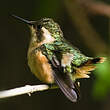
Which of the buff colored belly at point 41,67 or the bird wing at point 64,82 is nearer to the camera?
the bird wing at point 64,82

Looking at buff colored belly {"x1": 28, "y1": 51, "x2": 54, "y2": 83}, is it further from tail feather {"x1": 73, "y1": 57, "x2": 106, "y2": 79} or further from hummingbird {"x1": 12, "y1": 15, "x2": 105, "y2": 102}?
tail feather {"x1": 73, "y1": 57, "x2": 106, "y2": 79}

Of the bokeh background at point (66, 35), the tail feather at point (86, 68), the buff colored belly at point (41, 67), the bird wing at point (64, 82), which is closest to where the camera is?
the bird wing at point (64, 82)

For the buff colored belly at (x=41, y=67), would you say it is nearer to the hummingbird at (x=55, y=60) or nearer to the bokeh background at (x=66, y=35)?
the hummingbird at (x=55, y=60)

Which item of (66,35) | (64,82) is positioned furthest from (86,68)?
(66,35)

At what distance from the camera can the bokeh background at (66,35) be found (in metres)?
5.32

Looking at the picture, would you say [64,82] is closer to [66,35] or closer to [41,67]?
[41,67]

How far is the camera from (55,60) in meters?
3.05

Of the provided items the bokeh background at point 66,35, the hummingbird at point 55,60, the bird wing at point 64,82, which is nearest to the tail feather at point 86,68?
the hummingbird at point 55,60

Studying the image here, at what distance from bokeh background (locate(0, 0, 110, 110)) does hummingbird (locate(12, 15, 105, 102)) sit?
6.05 feet

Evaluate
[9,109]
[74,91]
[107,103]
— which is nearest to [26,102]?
[9,109]

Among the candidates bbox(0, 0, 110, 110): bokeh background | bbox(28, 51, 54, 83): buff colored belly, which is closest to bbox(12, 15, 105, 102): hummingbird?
bbox(28, 51, 54, 83): buff colored belly

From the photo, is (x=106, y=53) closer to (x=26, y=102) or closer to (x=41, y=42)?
(x=26, y=102)

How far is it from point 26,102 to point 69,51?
2533 millimetres

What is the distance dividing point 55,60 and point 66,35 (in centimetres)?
275
